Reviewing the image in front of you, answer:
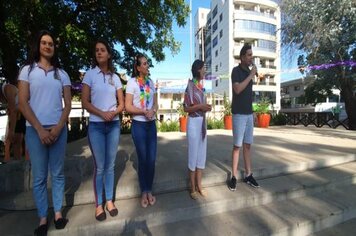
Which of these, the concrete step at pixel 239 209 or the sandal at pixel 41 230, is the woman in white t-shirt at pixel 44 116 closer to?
the sandal at pixel 41 230

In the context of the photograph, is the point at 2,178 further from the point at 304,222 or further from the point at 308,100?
the point at 308,100

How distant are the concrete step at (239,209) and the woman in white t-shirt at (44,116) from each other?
0.36 m

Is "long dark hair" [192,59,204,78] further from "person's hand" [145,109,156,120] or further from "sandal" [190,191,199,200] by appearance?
"sandal" [190,191,199,200]

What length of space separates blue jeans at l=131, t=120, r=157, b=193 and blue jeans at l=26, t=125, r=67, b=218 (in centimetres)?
75

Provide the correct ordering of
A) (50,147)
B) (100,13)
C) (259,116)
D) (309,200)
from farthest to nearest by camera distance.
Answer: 1. (259,116)
2. (100,13)
3. (309,200)
4. (50,147)

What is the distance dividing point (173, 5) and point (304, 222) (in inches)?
302

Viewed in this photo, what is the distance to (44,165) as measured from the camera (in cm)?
277

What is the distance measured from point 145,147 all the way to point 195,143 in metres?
0.59

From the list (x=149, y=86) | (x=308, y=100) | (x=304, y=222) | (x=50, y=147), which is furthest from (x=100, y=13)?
(x=308, y=100)

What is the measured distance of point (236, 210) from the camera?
11.9 feet

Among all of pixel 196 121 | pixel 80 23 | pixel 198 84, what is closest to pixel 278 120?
pixel 80 23

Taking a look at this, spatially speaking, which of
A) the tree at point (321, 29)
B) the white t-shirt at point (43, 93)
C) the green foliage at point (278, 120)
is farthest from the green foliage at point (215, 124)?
the white t-shirt at point (43, 93)

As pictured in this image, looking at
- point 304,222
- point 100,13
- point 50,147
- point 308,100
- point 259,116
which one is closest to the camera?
point 50,147

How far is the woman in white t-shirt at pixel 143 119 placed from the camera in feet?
10.8
